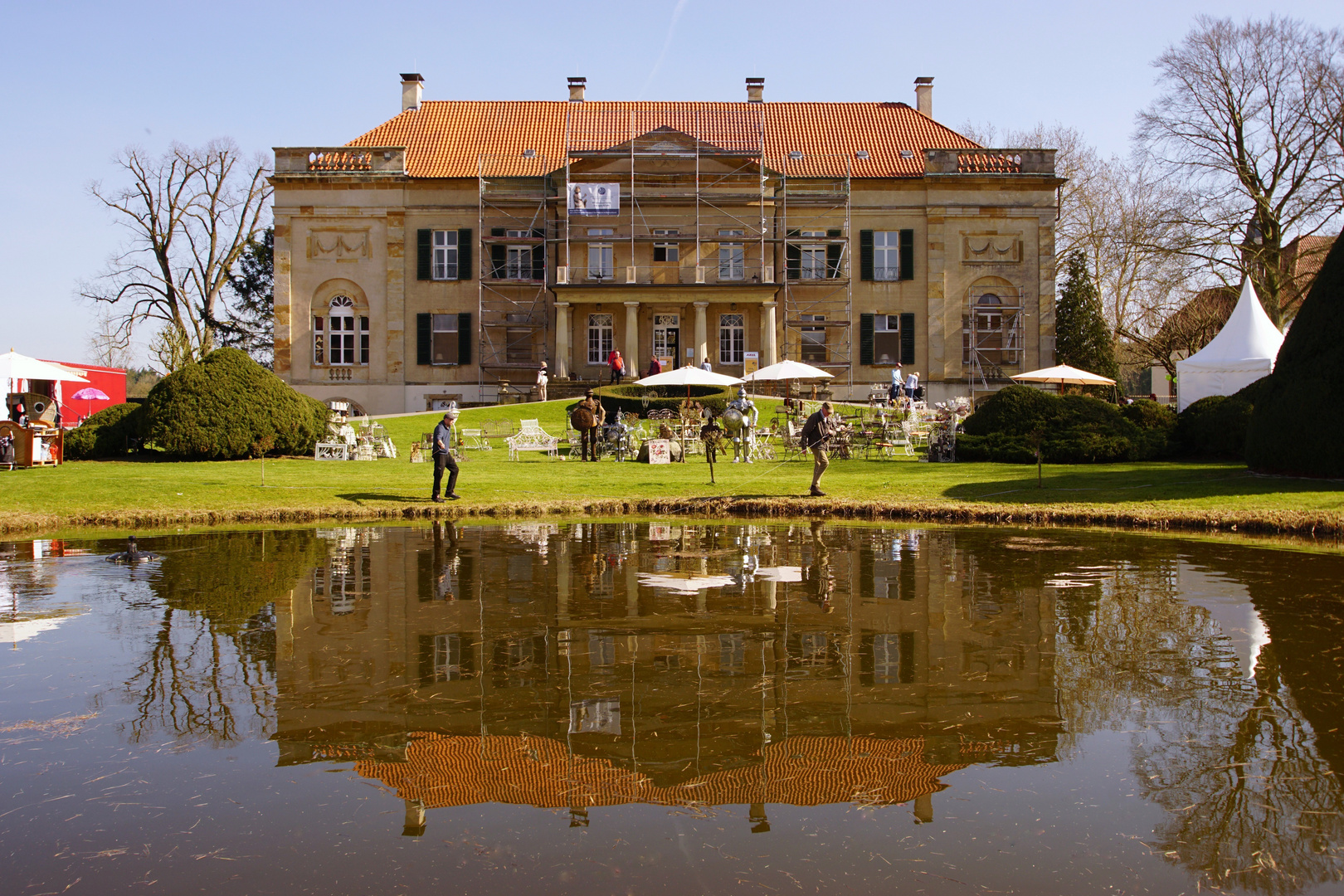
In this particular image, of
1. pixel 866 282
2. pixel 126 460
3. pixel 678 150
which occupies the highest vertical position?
pixel 678 150

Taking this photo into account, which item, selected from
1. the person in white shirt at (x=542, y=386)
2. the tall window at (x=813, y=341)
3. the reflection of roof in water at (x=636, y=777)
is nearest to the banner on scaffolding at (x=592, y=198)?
the person in white shirt at (x=542, y=386)

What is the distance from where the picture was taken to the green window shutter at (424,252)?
37.6 meters

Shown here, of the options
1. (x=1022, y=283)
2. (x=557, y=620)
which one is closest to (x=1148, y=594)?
(x=557, y=620)

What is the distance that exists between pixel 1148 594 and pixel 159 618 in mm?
7825

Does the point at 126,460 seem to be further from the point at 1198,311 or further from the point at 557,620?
the point at 1198,311

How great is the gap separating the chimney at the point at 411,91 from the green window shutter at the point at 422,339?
1029 cm

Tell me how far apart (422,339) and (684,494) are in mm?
24524

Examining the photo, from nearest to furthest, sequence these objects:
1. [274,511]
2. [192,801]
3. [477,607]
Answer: [192,801] < [477,607] < [274,511]

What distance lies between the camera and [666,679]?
584cm

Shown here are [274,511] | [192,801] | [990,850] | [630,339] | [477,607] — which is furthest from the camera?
[630,339]

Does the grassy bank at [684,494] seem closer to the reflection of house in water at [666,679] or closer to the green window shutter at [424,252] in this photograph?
the reflection of house in water at [666,679]

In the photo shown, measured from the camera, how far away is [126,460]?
70.0 feet

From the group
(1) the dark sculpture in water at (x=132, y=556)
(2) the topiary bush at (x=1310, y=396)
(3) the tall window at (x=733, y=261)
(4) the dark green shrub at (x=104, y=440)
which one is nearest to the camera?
(1) the dark sculpture in water at (x=132, y=556)

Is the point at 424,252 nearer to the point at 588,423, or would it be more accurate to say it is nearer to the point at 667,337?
the point at 667,337
